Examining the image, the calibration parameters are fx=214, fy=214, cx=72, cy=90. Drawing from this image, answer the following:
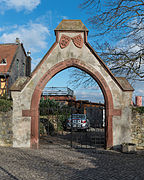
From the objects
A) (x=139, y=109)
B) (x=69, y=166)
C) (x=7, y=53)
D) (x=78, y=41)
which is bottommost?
(x=69, y=166)

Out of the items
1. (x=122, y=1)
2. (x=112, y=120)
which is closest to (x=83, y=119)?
(x=112, y=120)

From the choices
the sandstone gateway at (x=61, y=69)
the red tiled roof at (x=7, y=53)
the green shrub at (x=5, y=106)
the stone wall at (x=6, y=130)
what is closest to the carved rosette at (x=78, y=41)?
the sandstone gateway at (x=61, y=69)

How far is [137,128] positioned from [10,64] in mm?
17776

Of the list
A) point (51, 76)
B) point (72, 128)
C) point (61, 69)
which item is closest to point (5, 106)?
point (51, 76)

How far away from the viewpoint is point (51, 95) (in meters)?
29.2

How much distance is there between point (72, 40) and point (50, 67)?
5.87 feet

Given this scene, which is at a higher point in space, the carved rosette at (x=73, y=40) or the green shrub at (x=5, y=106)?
the carved rosette at (x=73, y=40)

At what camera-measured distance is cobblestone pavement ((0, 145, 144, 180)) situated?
5.99 m

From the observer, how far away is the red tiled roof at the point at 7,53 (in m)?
23.7

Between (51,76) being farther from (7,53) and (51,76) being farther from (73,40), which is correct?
(7,53)

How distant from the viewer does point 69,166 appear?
23.6ft

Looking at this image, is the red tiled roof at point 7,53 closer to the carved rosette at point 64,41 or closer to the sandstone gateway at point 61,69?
the sandstone gateway at point 61,69

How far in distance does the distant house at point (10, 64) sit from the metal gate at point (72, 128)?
6.09 m

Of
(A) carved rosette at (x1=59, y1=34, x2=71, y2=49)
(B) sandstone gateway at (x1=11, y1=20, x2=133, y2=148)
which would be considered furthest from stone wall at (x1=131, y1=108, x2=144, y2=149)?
(A) carved rosette at (x1=59, y1=34, x2=71, y2=49)
